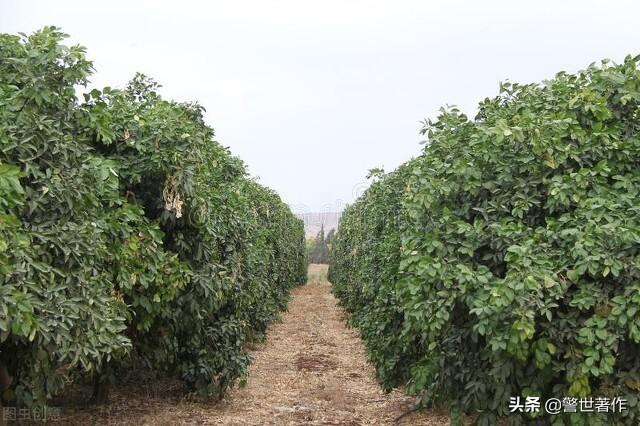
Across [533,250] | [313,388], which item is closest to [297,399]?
[313,388]

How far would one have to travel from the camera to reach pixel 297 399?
25.0ft

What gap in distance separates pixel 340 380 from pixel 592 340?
18.2 feet

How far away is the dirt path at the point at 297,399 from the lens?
6.58 meters

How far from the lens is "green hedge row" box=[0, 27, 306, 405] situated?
380 cm

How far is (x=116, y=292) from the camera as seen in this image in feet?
16.2

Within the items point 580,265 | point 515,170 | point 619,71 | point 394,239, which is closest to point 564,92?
point 619,71

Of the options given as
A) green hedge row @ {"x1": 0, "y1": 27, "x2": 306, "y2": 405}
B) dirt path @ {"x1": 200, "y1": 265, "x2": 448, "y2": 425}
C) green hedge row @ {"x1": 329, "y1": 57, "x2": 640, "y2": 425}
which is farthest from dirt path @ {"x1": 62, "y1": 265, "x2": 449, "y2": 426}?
green hedge row @ {"x1": 329, "y1": 57, "x2": 640, "y2": 425}

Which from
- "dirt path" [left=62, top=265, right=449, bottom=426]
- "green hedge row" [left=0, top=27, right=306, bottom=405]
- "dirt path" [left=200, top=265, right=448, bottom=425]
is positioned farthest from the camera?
"dirt path" [left=200, top=265, right=448, bottom=425]

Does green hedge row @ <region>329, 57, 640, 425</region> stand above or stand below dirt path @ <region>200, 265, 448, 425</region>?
above

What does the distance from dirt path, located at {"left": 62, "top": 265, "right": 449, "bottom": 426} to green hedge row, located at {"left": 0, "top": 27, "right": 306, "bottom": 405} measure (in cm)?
39

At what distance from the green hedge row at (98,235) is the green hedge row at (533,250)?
212 centimetres

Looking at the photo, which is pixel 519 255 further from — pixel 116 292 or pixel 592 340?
pixel 116 292

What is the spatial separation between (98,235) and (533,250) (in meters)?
2.92

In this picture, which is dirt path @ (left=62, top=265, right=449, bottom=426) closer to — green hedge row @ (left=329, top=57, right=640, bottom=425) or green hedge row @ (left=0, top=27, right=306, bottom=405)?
green hedge row @ (left=0, top=27, right=306, bottom=405)
